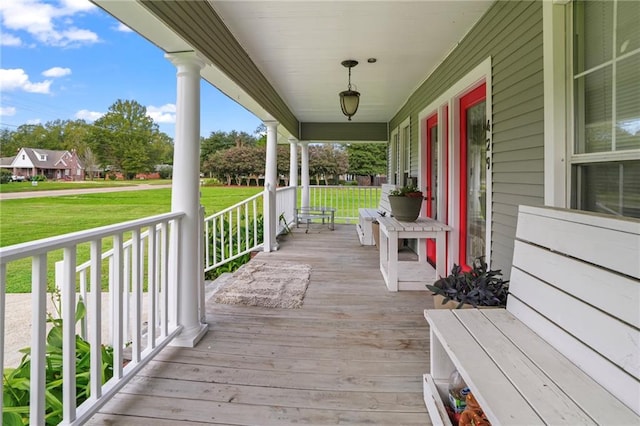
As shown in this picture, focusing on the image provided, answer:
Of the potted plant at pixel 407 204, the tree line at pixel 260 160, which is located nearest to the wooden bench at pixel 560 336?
the potted plant at pixel 407 204

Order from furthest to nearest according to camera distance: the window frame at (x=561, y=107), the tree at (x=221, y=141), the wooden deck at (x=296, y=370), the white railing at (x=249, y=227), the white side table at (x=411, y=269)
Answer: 1. the tree at (x=221, y=141)
2. the white railing at (x=249, y=227)
3. the white side table at (x=411, y=269)
4. the window frame at (x=561, y=107)
5. the wooden deck at (x=296, y=370)

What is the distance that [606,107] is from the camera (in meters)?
1.62

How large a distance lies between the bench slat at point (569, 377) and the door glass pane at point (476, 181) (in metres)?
1.70

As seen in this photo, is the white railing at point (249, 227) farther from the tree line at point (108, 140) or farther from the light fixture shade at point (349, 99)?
the light fixture shade at point (349, 99)

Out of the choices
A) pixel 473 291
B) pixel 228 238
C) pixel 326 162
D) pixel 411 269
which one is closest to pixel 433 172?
pixel 411 269

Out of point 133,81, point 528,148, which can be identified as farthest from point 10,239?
point 133,81

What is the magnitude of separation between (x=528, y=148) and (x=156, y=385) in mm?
2598

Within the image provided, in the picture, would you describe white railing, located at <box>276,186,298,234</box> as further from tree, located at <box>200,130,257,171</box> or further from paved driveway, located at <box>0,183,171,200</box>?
tree, located at <box>200,130,257,171</box>

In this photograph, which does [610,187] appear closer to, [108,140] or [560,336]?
[560,336]

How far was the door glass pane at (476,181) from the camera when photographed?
3.05 meters

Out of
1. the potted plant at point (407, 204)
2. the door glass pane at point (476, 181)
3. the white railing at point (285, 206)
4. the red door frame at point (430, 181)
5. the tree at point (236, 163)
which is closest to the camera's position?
the door glass pane at point (476, 181)

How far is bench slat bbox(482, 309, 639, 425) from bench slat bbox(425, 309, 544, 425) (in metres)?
0.17

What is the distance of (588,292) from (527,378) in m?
0.39

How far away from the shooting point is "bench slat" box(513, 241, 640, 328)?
3.40 ft
